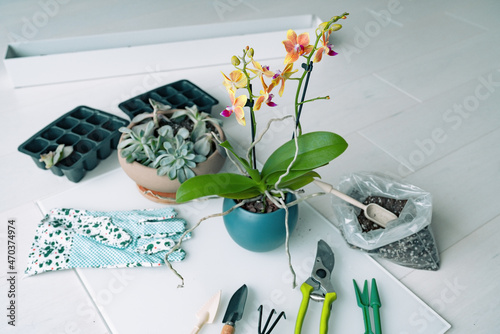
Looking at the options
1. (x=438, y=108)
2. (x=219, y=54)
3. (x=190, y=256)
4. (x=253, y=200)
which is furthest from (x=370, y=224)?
(x=219, y=54)

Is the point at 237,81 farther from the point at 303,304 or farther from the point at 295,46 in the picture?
the point at 303,304

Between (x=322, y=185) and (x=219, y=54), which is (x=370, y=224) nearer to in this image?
(x=322, y=185)

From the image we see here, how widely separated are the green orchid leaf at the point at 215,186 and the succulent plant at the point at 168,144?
0.21 m

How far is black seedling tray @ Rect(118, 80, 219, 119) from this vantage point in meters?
1.36

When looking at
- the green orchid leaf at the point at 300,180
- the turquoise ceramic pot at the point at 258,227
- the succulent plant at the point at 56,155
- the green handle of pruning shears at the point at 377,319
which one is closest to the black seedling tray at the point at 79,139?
the succulent plant at the point at 56,155

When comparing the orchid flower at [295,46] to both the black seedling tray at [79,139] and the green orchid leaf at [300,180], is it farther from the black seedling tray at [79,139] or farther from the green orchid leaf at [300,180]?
the black seedling tray at [79,139]

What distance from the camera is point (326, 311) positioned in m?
0.89

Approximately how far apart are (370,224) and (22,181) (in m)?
0.88

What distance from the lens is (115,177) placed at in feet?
4.00

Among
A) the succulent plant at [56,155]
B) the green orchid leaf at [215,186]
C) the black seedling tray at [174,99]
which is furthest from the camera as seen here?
the black seedling tray at [174,99]

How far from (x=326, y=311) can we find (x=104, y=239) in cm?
51

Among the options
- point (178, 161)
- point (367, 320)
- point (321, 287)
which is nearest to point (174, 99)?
point (178, 161)

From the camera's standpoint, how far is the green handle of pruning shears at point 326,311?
87 centimetres

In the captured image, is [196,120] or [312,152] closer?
[312,152]
